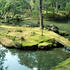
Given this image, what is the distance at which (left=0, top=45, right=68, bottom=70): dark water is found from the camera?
2305 cm

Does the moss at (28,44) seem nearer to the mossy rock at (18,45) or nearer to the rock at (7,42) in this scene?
the mossy rock at (18,45)

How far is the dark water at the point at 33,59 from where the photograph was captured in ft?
75.6

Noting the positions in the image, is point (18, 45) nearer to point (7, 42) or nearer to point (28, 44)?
point (28, 44)

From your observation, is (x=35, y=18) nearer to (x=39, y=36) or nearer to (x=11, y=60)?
(x=39, y=36)

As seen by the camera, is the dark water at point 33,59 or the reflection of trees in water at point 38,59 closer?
the dark water at point 33,59

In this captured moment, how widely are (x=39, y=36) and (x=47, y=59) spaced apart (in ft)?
25.7

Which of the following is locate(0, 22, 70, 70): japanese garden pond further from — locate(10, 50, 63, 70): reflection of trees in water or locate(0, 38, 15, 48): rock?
locate(0, 38, 15, 48): rock

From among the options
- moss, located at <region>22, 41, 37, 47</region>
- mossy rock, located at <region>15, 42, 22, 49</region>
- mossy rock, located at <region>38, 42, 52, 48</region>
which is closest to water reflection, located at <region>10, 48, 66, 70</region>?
mossy rock, located at <region>15, 42, 22, 49</region>

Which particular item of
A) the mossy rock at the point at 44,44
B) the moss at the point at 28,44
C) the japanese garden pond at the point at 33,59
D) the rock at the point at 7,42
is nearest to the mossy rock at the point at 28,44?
the moss at the point at 28,44

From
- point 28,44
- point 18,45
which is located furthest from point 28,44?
point 18,45

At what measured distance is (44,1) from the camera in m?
71.4

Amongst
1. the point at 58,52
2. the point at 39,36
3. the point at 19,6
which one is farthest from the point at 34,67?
the point at 19,6

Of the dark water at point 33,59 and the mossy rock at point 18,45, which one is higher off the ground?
the mossy rock at point 18,45

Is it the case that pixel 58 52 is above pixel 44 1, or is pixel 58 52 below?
below
